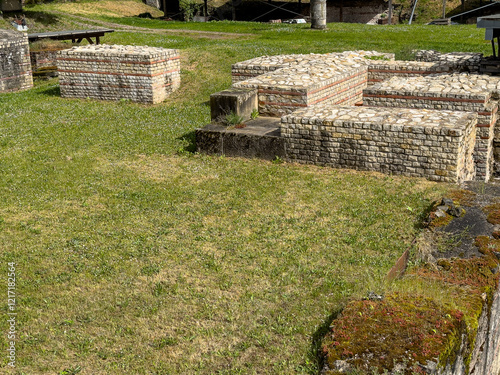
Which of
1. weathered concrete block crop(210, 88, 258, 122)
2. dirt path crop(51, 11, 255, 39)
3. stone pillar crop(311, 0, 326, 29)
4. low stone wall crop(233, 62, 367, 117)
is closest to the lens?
weathered concrete block crop(210, 88, 258, 122)

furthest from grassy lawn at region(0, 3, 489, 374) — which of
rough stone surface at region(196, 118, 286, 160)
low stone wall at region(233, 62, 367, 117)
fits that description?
low stone wall at region(233, 62, 367, 117)

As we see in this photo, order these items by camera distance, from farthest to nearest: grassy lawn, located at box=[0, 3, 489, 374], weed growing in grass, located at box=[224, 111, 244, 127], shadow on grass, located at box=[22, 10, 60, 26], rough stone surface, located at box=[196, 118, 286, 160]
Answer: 1. shadow on grass, located at box=[22, 10, 60, 26]
2. weed growing in grass, located at box=[224, 111, 244, 127]
3. rough stone surface, located at box=[196, 118, 286, 160]
4. grassy lawn, located at box=[0, 3, 489, 374]

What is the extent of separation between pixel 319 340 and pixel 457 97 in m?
6.54

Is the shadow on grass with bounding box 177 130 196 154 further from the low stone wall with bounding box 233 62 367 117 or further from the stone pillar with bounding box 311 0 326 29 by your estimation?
the stone pillar with bounding box 311 0 326 29

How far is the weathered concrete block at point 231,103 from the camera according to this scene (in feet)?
35.0

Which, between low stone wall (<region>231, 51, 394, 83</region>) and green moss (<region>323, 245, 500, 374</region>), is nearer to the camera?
green moss (<region>323, 245, 500, 374</region>)

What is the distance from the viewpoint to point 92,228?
759 cm

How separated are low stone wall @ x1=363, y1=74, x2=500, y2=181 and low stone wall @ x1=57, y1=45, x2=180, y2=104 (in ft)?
19.3

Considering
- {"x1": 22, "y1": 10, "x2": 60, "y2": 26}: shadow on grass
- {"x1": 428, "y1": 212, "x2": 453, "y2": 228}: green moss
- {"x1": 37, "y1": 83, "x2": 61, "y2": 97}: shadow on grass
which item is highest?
{"x1": 22, "y1": 10, "x2": 60, "y2": 26}: shadow on grass

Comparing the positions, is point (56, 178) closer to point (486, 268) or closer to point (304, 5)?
point (486, 268)

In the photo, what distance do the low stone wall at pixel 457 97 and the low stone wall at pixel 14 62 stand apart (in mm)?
11252

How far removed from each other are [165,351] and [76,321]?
3.48ft

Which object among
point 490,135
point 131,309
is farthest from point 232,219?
point 490,135

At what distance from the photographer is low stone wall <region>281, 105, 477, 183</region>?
27.7ft
